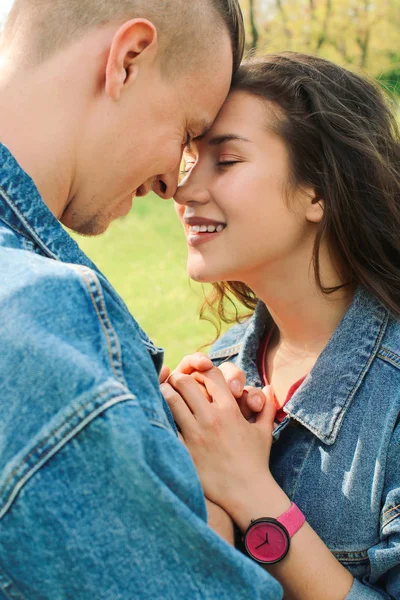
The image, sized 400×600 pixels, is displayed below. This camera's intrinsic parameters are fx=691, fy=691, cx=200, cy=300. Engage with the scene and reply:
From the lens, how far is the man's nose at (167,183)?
8.05 feet

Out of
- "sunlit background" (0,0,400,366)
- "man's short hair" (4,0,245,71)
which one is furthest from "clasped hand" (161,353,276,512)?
"sunlit background" (0,0,400,366)

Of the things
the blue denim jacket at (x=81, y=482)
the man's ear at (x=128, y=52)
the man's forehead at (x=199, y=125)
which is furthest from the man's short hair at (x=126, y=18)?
the blue denim jacket at (x=81, y=482)

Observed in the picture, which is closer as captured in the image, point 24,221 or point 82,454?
point 82,454

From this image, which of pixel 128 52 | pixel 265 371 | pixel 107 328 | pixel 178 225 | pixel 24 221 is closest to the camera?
pixel 107 328

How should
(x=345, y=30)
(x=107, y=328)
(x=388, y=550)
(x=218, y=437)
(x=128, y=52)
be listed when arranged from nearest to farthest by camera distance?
(x=107, y=328)
(x=128, y=52)
(x=388, y=550)
(x=218, y=437)
(x=345, y=30)

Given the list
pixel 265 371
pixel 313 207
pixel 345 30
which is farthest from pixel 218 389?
pixel 345 30

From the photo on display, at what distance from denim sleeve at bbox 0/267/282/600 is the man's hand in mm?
1081

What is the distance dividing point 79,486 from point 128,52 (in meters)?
1.27

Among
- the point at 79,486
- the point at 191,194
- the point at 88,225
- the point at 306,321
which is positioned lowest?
the point at 306,321

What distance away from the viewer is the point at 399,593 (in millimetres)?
2127

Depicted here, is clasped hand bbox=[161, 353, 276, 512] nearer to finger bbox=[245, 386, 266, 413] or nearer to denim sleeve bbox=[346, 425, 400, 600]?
finger bbox=[245, 386, 266, 413]

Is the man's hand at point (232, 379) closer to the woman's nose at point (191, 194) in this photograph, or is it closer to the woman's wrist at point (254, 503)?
the woman's wrist at point (254, 503)

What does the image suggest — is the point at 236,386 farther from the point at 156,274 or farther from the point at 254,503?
the point at 156,274

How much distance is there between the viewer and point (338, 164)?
272cm
